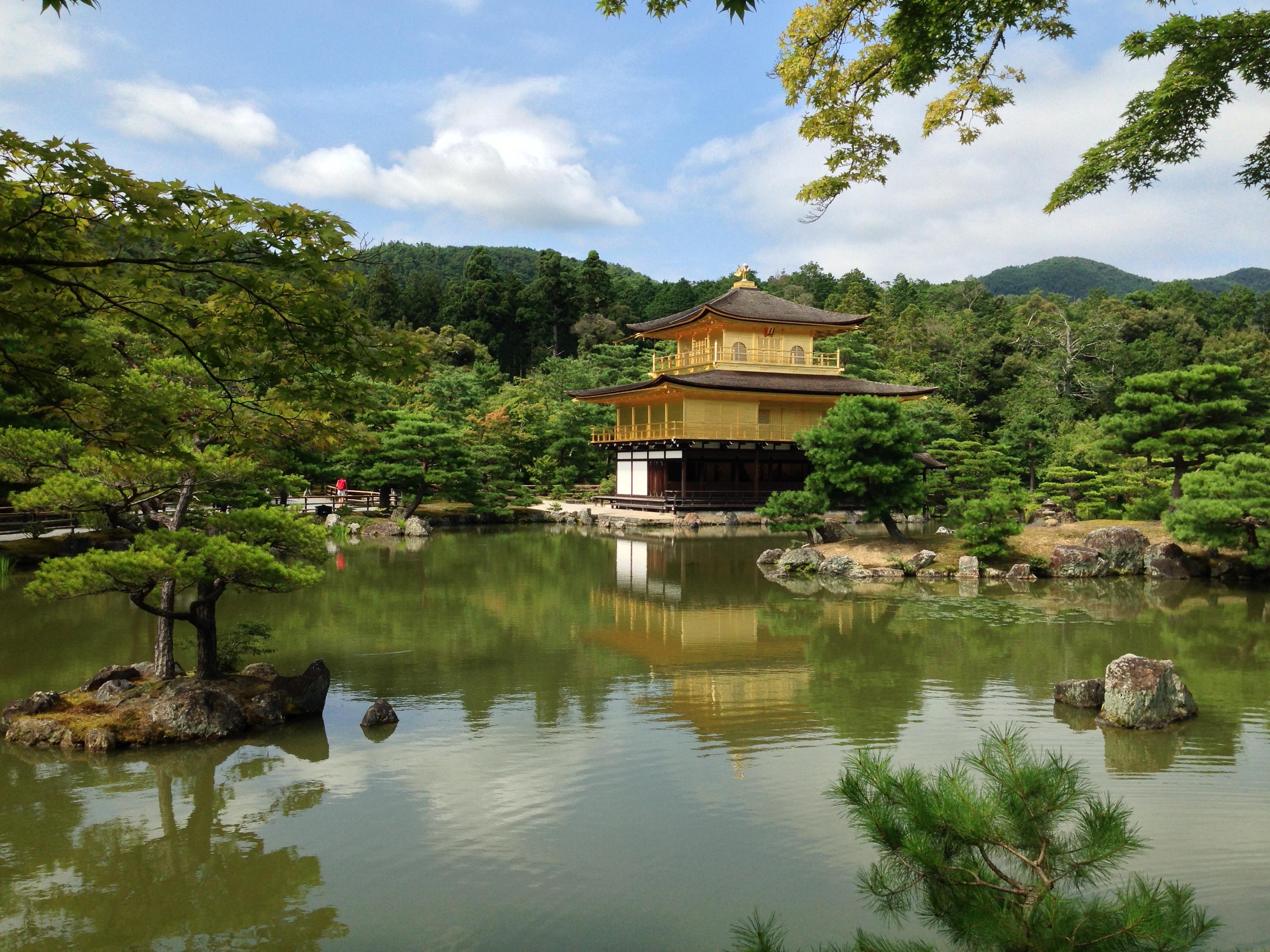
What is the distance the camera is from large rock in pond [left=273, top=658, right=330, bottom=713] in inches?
278

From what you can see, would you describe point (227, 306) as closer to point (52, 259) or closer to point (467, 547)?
point (52, 259)

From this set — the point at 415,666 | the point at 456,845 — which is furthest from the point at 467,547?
the point at 456,845

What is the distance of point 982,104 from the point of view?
4930 millimetres

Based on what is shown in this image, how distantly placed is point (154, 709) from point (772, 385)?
21.9 metres

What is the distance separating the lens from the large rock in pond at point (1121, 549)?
15.0 m

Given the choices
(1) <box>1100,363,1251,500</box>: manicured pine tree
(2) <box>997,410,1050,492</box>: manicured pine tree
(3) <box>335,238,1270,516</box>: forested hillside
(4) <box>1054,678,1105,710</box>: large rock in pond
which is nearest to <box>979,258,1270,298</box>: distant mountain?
(3) <box>335,238,1270,516</box>: forested hillside

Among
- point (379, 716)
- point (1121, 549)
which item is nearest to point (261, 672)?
point (379, 716)

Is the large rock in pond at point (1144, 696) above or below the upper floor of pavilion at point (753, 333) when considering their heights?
below

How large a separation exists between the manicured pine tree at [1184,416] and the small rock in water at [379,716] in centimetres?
1382

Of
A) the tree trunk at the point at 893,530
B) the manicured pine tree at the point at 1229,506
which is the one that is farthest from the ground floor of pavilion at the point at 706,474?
the manicured pine tree at the point at 1229,506

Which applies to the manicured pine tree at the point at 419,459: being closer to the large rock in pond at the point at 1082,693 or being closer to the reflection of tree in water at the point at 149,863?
the reflection of tree in water at the point at 149,863

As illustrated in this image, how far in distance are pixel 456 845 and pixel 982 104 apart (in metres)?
5.07

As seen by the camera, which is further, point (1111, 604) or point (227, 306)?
point (1111, 604)

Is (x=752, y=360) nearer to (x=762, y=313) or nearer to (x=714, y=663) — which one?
(x=762, y=313)
